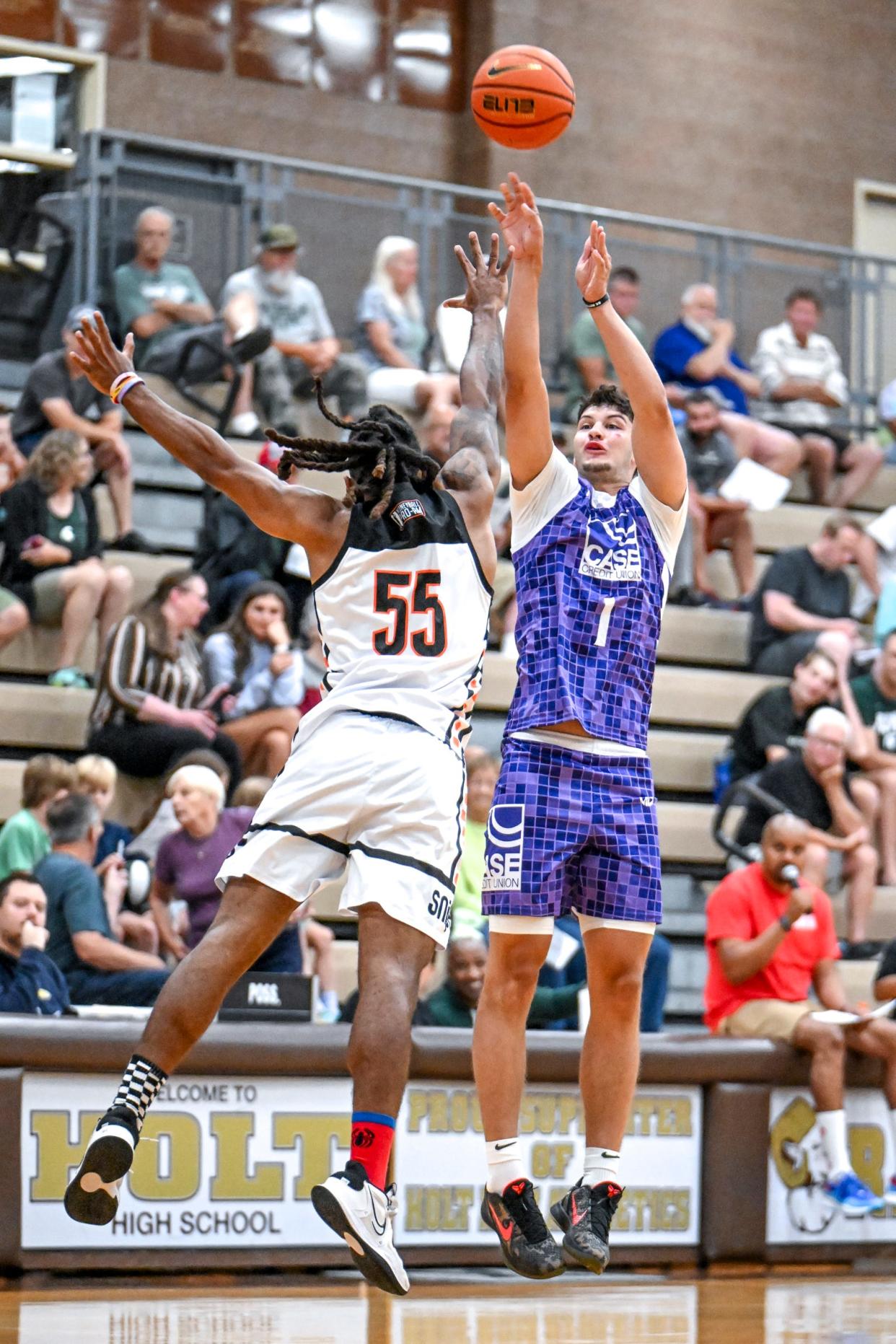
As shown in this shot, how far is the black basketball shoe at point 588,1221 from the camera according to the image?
17.9ft

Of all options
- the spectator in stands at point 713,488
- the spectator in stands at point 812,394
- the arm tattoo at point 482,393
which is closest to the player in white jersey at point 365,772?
the arm tattoo at point 482,393

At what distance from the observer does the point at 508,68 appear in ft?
21.7

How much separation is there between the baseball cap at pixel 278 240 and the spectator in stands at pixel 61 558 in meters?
2.37

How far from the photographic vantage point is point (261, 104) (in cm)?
1566

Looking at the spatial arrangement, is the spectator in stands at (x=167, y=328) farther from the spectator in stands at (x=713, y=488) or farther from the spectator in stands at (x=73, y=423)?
the spectator in stands at (x=713, y=488)

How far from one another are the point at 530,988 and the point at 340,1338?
→ 1.18 m

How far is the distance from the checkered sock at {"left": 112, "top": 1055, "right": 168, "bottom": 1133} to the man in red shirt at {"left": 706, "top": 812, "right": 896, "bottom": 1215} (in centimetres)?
414

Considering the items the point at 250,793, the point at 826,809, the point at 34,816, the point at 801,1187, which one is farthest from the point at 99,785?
the point at 826,809

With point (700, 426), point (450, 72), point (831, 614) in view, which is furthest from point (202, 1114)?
point (450, 72)

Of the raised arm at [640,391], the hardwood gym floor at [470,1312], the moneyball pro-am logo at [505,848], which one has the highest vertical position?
the raised arm at [640,391]

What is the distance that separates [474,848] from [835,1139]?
87.3 inches

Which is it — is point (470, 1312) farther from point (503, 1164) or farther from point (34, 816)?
point (34, 816)

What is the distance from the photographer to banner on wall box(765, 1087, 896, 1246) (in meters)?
8.64

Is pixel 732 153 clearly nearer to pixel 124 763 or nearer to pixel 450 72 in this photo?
pixel 450 72
